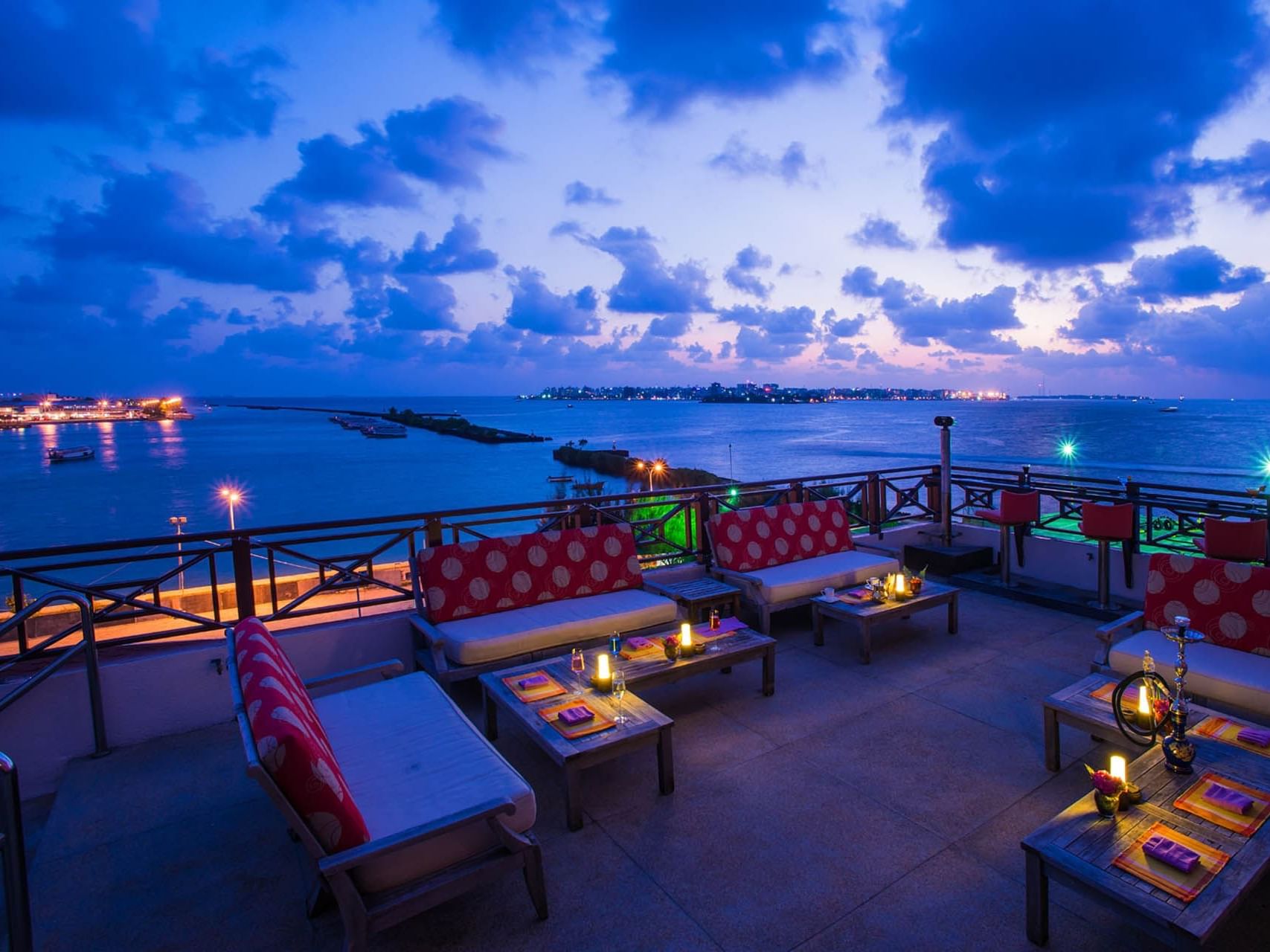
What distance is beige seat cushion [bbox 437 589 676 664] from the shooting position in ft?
12.9

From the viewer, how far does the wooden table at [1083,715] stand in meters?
2.83

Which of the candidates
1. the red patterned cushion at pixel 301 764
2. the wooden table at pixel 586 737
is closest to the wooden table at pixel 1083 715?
the wooden table at pixel 586 737

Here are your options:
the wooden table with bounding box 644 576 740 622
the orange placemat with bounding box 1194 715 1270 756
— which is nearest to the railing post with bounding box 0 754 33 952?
the wooden table with bounding box 644 576 740 622

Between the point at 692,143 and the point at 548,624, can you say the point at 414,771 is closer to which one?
the point at 548,624

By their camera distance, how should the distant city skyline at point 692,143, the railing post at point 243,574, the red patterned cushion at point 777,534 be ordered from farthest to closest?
the distant city skyline at point 692,143, the red patterned cushion at point 777,534, the railing post at point 243,574

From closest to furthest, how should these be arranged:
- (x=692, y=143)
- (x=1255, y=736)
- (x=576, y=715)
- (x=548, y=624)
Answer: (x=1255, y=736) < (x=576, y=715) < (x=548, y=624) < (x=692, y=143)

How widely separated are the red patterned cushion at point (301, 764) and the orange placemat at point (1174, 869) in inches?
89.5

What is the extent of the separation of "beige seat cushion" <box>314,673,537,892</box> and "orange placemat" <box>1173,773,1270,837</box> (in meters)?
2.26

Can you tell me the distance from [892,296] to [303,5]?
2406cm

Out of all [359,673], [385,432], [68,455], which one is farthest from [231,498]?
[385,432]

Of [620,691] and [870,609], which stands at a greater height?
[620,691]

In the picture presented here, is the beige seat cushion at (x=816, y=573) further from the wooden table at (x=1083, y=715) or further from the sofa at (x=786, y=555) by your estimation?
the wooden table at (x=1083, y=715)

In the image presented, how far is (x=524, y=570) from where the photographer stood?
464cm

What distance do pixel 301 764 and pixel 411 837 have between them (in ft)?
1.33
